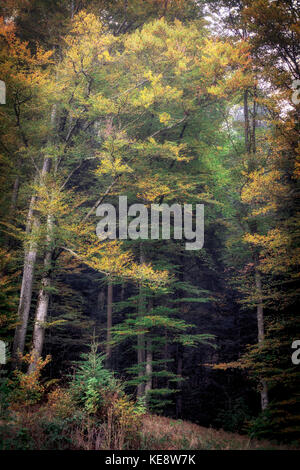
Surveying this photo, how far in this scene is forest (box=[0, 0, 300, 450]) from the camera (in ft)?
27.9

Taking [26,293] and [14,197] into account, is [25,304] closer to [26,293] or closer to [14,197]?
[26,293]

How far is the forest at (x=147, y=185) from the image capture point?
851 cm

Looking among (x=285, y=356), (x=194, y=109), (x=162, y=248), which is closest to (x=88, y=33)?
(x=194, y=109)

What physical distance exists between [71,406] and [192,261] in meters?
13.4

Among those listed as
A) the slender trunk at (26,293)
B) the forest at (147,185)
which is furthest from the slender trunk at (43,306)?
the slender trunk at (26,293)

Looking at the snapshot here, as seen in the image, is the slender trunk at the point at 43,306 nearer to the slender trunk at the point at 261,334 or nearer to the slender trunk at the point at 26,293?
the slender trunk at the point at 26,293

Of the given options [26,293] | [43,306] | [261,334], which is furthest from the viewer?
[26,293]

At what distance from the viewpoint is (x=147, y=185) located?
454 inches

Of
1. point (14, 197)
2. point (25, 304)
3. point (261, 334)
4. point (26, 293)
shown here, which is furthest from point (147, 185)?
point (261, 334)

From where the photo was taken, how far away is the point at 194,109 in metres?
12.3

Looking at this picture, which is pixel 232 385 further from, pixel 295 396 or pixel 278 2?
pixel 278 2

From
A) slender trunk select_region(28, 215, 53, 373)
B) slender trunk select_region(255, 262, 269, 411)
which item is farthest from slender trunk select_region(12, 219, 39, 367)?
slender trunk select_region(255, 262, 269, 411)

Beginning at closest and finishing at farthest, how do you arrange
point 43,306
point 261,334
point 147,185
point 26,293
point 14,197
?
point 43,306 < point 261,334 < point 26,293 < point 147,185 < point 14,197

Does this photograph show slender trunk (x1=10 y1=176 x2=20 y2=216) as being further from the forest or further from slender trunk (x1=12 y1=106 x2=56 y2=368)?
slender trunk (x1=12 y1=106 x2=56 y2=368)
